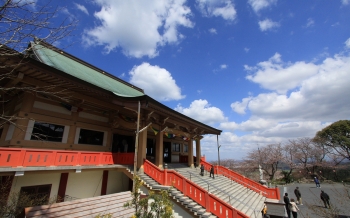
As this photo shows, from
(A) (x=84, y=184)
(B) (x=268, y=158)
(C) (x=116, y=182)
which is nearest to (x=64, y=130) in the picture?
(A) (x=84, y=184)

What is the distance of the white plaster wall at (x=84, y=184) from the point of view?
9883 millimetres

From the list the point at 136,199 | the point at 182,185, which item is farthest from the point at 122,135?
the point at 136,199

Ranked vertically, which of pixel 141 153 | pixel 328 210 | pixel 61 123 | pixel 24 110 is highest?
pixel 24 110

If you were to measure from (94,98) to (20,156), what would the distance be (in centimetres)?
481

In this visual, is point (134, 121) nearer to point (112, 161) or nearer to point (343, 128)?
point (112, 161)

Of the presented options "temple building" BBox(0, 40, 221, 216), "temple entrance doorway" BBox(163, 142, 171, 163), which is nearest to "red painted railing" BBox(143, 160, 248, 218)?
"temple building" BBox(0, 40, 221, 216)

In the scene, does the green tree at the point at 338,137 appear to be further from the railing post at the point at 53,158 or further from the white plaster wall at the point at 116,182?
the railing post at the point at 53,158

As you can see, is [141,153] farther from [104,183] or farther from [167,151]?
[167,151]

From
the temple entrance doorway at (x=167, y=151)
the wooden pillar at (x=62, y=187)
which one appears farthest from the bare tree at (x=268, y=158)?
the wooden pillar at (x=62, y=187)

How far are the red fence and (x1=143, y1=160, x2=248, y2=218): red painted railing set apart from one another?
9.30ft

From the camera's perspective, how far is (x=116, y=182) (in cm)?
1261

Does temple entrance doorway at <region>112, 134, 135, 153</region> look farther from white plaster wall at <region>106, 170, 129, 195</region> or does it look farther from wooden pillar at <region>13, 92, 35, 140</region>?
wooden pillar at <region>13, 92, 35, 140</region>

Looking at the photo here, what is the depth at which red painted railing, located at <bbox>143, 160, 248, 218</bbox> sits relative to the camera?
313 inches

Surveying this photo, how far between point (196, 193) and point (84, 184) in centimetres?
670
